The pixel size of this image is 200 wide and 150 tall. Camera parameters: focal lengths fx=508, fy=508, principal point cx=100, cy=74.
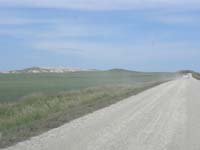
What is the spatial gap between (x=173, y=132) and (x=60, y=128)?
12.0 ft

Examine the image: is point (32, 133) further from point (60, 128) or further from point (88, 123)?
point (88, 123)

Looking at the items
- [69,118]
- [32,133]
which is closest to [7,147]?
[32,133]

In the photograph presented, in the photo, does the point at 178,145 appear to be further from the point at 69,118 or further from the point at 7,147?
the point at 69,118

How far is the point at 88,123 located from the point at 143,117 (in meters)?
3.17

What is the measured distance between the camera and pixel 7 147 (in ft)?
40.7

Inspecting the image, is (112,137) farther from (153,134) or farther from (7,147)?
(7,147)

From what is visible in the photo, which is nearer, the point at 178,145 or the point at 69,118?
the point at 178,145

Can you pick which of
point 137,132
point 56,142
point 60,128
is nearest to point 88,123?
point 60,128

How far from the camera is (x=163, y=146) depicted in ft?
41.3

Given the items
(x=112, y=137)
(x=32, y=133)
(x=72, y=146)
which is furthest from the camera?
(x=32, y=133)

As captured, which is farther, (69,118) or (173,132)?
(69,118)

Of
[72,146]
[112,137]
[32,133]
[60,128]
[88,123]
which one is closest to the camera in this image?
[72,146]

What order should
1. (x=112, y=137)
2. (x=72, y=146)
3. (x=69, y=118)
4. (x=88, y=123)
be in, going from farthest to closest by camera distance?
(x=69, y=118)
(x=88, y=123)
(x=112, y=137)
(x=72, y=146)

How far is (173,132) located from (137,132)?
1.11 metres
